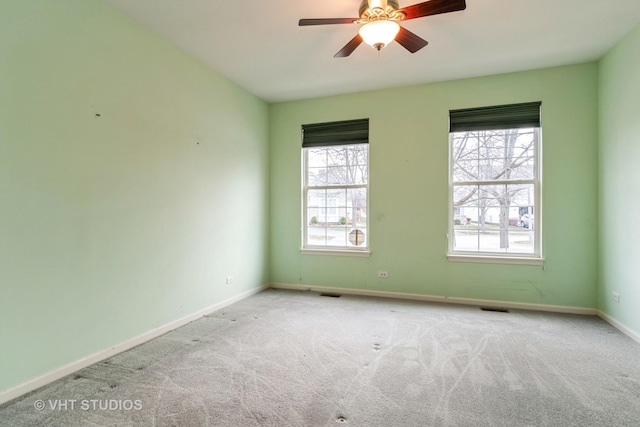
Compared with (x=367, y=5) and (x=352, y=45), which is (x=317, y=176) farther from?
(x=367, y=5)

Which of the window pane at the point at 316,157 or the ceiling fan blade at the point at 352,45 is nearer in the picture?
the ceiling fan blade at the point at 352,45

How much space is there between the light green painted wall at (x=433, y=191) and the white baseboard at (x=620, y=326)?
20 cm

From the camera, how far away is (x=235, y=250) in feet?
13.7

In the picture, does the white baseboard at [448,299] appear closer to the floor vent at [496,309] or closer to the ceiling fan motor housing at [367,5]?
the floor vent at [496,309]

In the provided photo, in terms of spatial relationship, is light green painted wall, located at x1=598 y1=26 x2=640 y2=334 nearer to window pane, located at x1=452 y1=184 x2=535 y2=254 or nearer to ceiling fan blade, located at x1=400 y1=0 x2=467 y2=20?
window pane, located at x1=452 y1=184 x2=535 y2=254

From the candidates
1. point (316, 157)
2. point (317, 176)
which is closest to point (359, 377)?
point (317, 176)

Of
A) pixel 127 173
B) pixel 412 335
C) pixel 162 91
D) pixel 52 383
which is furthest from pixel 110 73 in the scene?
pixel 412 335

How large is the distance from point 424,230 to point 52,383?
3911mm

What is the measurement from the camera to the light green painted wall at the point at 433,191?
3.63 meters

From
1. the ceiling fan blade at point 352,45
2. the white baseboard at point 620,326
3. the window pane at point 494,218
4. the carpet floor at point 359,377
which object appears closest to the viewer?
the carpet floor at point 359,377

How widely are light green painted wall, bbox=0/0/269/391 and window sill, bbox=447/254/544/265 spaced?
9.75 feet

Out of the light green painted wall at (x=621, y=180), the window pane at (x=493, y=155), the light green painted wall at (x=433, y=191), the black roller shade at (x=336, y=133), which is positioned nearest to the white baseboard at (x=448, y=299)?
the light green painted wall at (x=433, y=191)

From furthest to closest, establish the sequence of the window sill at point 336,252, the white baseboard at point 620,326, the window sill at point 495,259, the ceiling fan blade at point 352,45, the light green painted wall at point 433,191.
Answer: the window sill at point 336,252 → the window sill at point 495,259 → the light green painted wall at point 433,191 → the white baseboard at point 620,326 → the ceiling fan blade at point 352,45

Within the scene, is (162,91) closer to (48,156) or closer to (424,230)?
(48,156)
